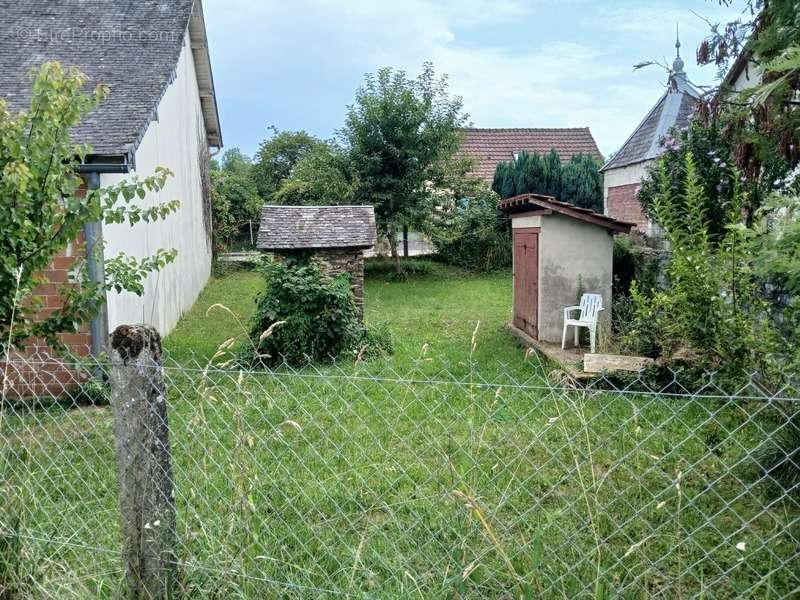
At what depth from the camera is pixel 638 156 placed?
16.3m

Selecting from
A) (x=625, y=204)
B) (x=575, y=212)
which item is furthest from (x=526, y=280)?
(x=625, y=204)

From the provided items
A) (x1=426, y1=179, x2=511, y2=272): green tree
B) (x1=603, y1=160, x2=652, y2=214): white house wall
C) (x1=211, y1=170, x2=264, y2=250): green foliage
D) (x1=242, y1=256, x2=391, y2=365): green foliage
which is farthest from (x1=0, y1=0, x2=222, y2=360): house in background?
(x1=603, y1=160, x2=652, y2=214): white house wall

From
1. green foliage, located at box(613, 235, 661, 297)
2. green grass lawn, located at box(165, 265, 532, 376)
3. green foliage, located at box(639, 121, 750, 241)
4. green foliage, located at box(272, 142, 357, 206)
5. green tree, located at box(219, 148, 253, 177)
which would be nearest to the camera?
green foliage, located at box(639, 121, 750, 241)

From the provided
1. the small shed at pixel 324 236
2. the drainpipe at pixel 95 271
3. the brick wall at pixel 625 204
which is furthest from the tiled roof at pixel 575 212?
the brick wall at pixel 625 204

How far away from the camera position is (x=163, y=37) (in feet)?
32.4

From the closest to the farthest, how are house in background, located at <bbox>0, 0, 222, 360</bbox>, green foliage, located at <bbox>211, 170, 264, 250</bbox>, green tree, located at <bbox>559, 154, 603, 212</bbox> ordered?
house in background, located at <bbox>0, 0, 222, 360</bbox>, green tree, located at <bbox>559, 154, 603, 212</bbox>, green foliage, located at <bbox>211, 170, 264, 250</bbox>

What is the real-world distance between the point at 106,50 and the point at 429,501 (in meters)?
8.41

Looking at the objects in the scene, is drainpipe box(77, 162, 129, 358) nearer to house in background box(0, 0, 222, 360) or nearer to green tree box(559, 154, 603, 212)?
house in background box(0, 0, 222, 360)

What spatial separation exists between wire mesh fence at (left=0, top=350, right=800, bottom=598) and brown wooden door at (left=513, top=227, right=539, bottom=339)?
3367mm

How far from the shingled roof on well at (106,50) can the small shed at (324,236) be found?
2.13m

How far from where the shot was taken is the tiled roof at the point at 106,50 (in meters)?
7.08

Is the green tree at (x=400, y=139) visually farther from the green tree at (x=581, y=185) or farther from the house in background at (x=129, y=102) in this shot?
the house in background at (x=129, y=102)

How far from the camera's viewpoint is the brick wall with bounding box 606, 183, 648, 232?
644 inches

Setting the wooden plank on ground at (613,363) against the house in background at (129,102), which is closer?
the wooden plank on ground at (613,363)
